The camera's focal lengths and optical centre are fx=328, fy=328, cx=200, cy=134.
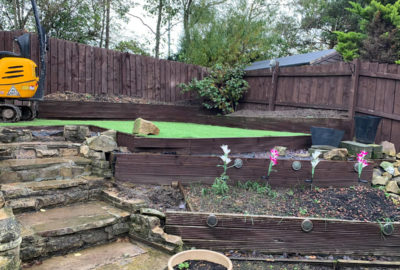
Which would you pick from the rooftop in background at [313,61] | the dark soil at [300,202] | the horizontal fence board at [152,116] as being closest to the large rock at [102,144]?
the dark soil at [300,202]

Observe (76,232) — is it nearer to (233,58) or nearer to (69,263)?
(69,263)

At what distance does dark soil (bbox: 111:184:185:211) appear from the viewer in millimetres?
3379

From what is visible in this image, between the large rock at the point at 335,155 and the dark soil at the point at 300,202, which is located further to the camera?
the large rock at the point at 335,155

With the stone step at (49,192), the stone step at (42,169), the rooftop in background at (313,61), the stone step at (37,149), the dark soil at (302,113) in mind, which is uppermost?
the rooftop in background at (313,61)

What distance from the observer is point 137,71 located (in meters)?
8.47

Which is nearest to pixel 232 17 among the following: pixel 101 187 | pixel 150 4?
pixel 150 4

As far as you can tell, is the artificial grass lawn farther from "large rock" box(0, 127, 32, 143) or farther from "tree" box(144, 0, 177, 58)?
"tree" box(144, 0, 177, 58)

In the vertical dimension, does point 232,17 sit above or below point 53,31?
above

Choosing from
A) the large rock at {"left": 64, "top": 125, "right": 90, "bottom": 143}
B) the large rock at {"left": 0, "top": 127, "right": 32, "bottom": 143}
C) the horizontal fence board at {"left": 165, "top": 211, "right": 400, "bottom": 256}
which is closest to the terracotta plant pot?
the horizontal fence board at {"left": 165, "top": 211, "right": 400, "bottom": 256}

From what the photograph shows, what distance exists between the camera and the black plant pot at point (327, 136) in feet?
17.0

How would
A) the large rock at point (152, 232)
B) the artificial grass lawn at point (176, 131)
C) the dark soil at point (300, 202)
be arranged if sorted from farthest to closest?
the artificial grass lawn at point (176, 131) → the dark soil at point (300, 202) → the large rock at point (152, 232)

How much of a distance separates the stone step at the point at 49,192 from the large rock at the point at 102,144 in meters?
0.37

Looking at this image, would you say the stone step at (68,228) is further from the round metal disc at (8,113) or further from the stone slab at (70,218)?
the round metal disc at (8,113)

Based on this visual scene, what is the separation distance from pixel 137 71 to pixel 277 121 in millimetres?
4017
